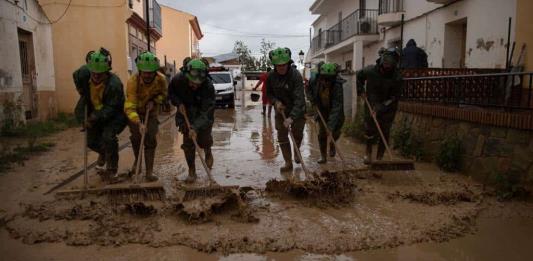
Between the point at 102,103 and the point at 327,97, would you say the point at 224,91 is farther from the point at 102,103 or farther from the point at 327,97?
the point at 102,103

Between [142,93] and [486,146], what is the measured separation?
4.36 meters

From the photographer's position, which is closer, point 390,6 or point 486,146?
point 486,146

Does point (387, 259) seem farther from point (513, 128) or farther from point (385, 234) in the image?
point (513, 128)

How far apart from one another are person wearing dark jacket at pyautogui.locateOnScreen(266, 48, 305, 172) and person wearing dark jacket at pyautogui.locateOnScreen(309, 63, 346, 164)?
503mm

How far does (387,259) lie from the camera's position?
347 cm

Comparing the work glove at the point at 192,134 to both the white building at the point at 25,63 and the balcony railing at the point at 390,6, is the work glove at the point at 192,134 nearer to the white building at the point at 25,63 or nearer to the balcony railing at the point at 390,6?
the white building at the point at 25,63

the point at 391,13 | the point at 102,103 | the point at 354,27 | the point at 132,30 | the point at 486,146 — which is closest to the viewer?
the point at 486,146

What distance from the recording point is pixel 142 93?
5508mm

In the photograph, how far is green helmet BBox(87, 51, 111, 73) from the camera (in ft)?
17.1

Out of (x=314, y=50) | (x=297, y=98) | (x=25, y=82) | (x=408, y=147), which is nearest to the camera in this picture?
(x=297, y=98)

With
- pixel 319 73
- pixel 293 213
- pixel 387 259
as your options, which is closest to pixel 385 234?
pixel 387 259

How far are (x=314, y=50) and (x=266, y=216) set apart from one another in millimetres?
30707

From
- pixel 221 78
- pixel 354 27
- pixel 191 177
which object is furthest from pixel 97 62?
pixel 354 27

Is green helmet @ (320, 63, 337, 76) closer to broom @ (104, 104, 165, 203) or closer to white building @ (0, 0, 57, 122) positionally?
broom @ (104, 104, 165, 203)
